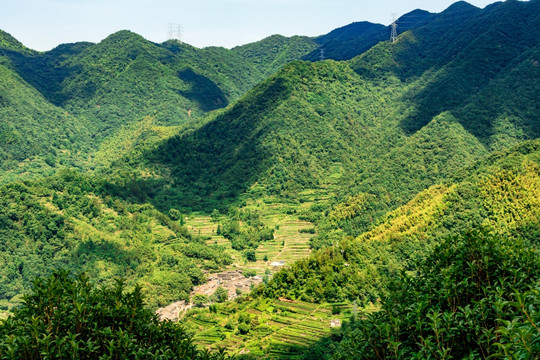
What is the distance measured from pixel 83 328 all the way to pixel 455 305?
13.3 m

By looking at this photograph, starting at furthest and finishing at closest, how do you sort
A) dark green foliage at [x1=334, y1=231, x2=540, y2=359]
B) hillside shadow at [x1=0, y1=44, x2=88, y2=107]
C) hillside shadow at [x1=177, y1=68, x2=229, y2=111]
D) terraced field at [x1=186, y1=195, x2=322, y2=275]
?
1. hillside shadow at [x1=177, y1=68, x2=229, y2=111]
2. hillside shadow at [x1=0, y1=44, x2=88, y2=107]
3. terraced field at [x1=186, y1=195, x2=322, y2=275]
4. dark green foliage at [x1=334, y1=231, x2=540, y2=359]

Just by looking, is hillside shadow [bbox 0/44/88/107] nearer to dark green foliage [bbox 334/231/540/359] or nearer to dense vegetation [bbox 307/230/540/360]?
dark green foliage [bbox 334/231/540/359]

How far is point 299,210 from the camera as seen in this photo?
93812mm

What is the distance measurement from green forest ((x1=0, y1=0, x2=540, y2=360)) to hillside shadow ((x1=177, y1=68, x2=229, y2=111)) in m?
9.89

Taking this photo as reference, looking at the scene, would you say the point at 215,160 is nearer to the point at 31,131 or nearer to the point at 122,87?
the point at 31,131

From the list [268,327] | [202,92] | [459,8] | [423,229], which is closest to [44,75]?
[202,92]

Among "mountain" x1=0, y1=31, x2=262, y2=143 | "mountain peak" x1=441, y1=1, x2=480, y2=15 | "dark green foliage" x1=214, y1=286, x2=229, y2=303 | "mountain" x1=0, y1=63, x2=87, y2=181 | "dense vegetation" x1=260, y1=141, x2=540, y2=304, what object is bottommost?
"dark green foliage" x1=214, y1=286, x2=229, y2=303

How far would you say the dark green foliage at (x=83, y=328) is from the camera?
15.6m

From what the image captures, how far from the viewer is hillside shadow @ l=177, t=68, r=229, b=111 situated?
187 m

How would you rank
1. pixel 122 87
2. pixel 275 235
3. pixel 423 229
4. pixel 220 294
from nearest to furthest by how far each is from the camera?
pixel 423 229 < pixel 220 294 < pixel 275 235 < pixel 122 87

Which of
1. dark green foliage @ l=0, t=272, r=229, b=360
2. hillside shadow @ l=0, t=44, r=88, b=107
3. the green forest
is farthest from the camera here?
hillside shadow @ l=0, t=44, r=88, b=107

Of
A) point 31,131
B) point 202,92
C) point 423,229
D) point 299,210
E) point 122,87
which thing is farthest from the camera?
point 202,92

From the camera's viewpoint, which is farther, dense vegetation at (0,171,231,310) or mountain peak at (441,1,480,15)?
mountain peak at (441,1,480,15)

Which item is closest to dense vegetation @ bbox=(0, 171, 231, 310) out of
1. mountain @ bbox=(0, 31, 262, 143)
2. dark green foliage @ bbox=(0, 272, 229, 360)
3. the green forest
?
the green forest
